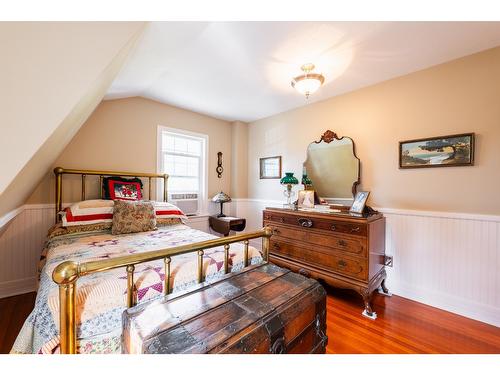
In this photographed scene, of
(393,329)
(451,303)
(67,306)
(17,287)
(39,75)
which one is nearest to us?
(67,306)

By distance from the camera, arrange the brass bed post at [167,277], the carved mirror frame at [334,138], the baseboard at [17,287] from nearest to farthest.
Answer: the brass bed post at [167,277], the baseboard at [17,287], the carved mirror frame at [334,138]

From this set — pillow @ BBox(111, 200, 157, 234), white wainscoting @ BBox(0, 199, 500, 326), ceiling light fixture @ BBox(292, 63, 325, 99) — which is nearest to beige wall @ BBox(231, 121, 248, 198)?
pillow @ BBox(111, 200, 157, 234)

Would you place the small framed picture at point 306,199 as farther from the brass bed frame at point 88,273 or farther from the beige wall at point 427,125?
the brass bed frame at point 88,273

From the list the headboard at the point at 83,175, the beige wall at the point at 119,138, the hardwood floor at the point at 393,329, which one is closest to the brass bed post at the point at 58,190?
the headboard at the point at 83,175

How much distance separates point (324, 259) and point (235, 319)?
1.73 m

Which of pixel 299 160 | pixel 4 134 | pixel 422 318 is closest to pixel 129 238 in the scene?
pixel 4 134

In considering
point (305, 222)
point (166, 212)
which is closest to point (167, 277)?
point (166, 212)

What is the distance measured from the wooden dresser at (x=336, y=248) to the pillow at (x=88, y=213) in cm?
201

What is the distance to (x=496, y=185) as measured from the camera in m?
1.86

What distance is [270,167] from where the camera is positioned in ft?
12.2

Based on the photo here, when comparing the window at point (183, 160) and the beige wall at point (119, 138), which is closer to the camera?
the beige wall at point (119, 138)

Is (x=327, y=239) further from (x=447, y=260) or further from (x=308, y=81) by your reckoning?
(x=308, y=81)

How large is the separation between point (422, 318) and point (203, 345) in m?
2.30

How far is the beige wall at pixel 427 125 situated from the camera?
1892mm
